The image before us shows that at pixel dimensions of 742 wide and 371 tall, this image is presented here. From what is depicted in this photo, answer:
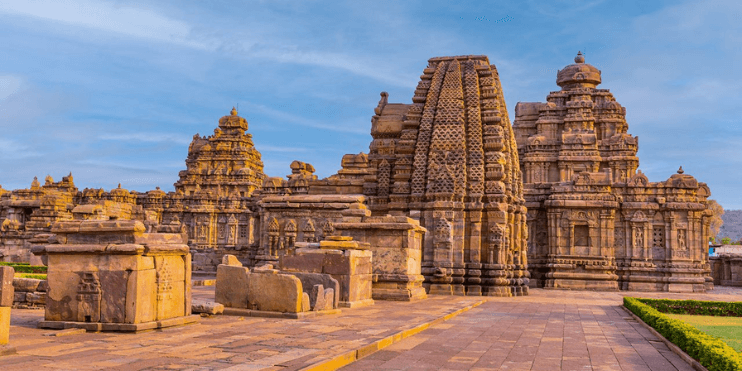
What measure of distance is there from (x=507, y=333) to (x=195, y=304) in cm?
548

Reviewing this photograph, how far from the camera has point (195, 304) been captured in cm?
1220

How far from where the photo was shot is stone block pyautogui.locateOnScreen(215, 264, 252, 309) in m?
12.9

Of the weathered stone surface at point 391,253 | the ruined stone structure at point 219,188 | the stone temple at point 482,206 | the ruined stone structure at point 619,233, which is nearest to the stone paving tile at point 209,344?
the stone temple at point 482,206

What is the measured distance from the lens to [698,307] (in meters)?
19.0

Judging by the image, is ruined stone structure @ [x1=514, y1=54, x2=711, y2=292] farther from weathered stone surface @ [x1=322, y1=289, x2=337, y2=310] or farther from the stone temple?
weathered stone surface @ [x1=322, y1=289, x2=337, y2=310]

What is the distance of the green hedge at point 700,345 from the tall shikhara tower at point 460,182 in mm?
9403

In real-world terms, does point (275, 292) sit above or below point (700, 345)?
above

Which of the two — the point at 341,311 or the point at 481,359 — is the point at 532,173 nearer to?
the point at 341,311

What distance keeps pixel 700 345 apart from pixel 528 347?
2323 mm

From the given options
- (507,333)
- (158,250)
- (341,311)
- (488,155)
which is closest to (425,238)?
(488,155)

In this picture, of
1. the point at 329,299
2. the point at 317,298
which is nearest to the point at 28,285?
the point at 317,298

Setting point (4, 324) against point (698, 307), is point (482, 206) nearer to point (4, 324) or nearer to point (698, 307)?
point (698, 307)

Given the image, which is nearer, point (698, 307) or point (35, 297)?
point (35, 297)

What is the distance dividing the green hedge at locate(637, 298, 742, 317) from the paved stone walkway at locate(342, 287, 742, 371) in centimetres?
398
